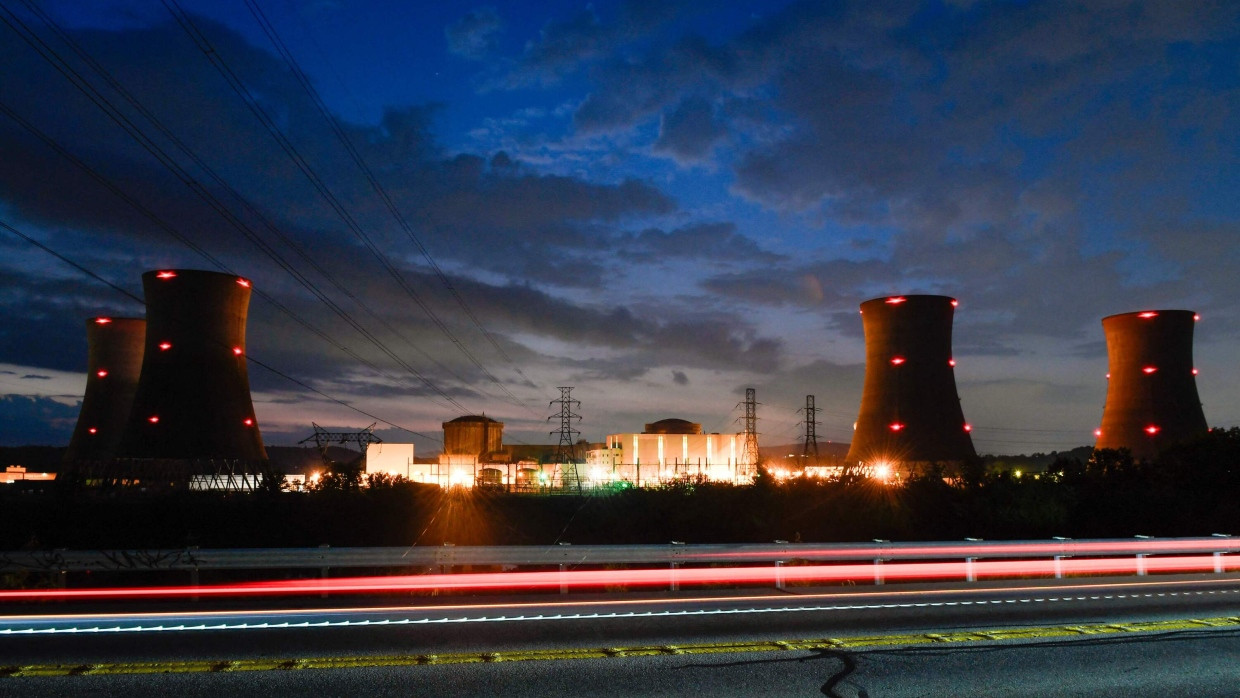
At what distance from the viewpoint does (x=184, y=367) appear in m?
40.5

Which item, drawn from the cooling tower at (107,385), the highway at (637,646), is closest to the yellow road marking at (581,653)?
the highway at (637,646)

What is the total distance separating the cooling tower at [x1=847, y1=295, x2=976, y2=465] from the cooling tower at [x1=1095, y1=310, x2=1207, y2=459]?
13060 millimetres

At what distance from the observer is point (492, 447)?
82.6m

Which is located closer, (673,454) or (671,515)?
(671,515)

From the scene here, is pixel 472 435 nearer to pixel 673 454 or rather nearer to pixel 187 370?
pixel 673 454

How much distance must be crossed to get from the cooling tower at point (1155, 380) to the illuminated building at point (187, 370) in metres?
50.8

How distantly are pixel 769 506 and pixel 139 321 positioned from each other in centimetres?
5321

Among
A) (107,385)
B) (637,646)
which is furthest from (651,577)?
(107,385)

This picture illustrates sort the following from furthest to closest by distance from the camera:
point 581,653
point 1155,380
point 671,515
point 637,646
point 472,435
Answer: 1. point 472,435
2. point 1155,380
3. point 671,515
4. point 637,646
5. point 581,653

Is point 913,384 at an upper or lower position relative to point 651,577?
upper

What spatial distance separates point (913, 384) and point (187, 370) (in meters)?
36.4

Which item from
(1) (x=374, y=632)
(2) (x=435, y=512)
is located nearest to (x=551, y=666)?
(1) (x=374, y=632)

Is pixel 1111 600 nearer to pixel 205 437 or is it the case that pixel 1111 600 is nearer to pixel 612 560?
pixel 612 560

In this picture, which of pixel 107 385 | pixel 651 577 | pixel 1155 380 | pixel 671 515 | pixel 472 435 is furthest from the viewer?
pixel 472 435
